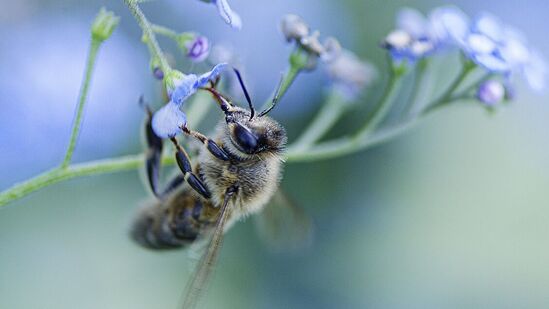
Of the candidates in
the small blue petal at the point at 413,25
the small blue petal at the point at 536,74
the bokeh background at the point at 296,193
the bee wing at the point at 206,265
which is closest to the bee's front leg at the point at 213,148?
the bee wing at the point at 206,265

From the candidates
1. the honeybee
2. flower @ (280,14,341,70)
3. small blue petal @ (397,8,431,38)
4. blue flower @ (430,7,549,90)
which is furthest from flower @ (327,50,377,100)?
the honeybee

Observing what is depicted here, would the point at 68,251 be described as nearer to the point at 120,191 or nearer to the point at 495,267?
the point at 120,191

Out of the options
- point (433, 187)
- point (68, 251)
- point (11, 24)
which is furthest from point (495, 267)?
point (11, 24)

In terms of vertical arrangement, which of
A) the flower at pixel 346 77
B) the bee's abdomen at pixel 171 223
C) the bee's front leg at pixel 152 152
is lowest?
the bee's abdomen at pixel 171 223

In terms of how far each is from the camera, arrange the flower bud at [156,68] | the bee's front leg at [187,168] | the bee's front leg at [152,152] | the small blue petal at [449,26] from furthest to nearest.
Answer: the small blue petal at [449,26] → the bee's front leg at [152,152] → the bee's front leg at [187,168] → the flower bud at [156,68]

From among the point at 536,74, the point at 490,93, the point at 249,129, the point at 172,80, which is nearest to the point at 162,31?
the point at 172,80

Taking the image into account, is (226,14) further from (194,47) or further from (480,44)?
(480,44)

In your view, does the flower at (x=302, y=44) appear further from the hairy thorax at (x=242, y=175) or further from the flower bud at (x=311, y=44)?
the hairy thorax at (x=242, y=175)
